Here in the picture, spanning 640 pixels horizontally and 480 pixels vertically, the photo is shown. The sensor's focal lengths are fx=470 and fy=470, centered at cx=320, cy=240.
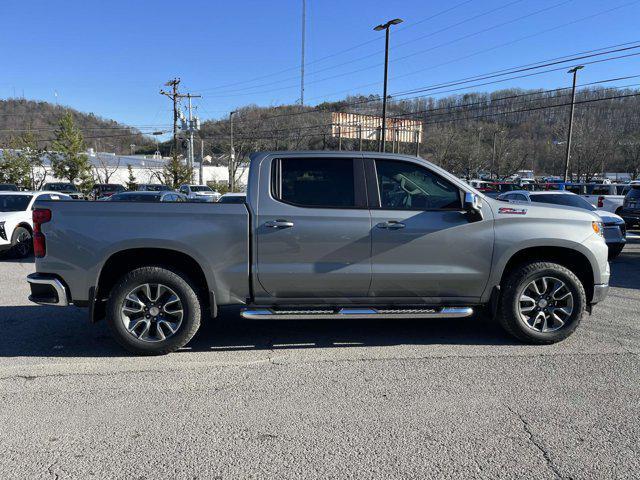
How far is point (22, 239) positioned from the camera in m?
11.0

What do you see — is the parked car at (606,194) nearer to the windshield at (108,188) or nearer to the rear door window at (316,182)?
the rear door window at (316,182)

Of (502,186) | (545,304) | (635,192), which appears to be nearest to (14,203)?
(545,304)

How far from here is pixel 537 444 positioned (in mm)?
3107

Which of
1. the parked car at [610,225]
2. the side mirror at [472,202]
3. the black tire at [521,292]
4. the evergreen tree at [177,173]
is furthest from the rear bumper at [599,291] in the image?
the evergreen tree at [177,173]

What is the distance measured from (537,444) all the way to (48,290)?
4380 millimetres

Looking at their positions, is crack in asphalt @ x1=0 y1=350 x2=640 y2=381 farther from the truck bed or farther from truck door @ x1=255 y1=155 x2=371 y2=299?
the truck bed

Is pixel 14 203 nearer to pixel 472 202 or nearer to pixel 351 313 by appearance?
pixel 351 313

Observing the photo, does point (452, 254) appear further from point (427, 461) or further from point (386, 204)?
point (427, 461)

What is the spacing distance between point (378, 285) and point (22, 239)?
32.3ft

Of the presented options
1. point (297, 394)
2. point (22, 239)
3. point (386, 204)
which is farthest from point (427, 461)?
point (22, 239)

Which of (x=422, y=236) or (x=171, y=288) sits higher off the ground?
(x=422, y=236)

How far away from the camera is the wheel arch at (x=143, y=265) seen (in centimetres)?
463

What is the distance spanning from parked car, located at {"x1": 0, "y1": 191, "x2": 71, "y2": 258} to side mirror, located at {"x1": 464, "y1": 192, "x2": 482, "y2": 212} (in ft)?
28.8

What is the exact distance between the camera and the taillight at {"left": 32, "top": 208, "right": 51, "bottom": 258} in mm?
4453
